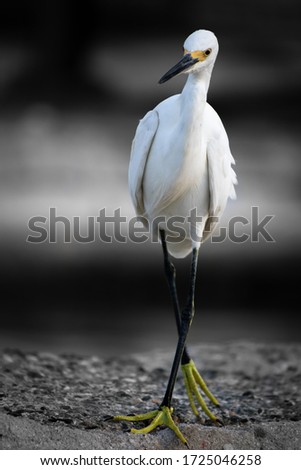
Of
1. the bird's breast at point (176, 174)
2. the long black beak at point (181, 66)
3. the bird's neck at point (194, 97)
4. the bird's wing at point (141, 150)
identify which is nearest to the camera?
the long black beak at point (181, 66)

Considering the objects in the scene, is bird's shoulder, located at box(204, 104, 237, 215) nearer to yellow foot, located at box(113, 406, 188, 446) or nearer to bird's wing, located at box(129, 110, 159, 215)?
bird's wing, located at box(129, 110, 159, 215)

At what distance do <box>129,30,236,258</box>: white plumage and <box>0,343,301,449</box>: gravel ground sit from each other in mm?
643

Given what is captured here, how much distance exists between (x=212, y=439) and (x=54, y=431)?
0.47 metres

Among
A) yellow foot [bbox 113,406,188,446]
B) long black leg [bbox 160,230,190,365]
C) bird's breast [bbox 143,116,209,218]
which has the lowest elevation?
yellow foot [bbox 113,406,188,446]

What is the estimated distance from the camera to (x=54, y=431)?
7.93 ft

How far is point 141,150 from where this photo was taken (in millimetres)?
2752

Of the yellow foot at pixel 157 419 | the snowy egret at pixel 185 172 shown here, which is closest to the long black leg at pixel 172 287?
the snowy egret at pixel 185 172

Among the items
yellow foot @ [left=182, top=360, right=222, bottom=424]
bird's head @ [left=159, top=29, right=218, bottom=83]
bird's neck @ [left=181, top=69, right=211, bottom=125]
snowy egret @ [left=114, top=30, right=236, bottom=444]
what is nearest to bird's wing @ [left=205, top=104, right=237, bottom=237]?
snowy egret @ [left=114, top=30, right=236, bottom=444]

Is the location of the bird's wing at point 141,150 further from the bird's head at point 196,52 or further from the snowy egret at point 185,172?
the bird's head at point 196,52

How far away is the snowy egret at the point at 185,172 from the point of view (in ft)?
8.19

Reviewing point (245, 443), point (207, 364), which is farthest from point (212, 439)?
point (207, 364)

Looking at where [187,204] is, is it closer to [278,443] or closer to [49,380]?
→ [278,443]

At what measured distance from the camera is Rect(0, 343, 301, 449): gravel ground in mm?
2432

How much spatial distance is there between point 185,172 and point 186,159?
0.05m
